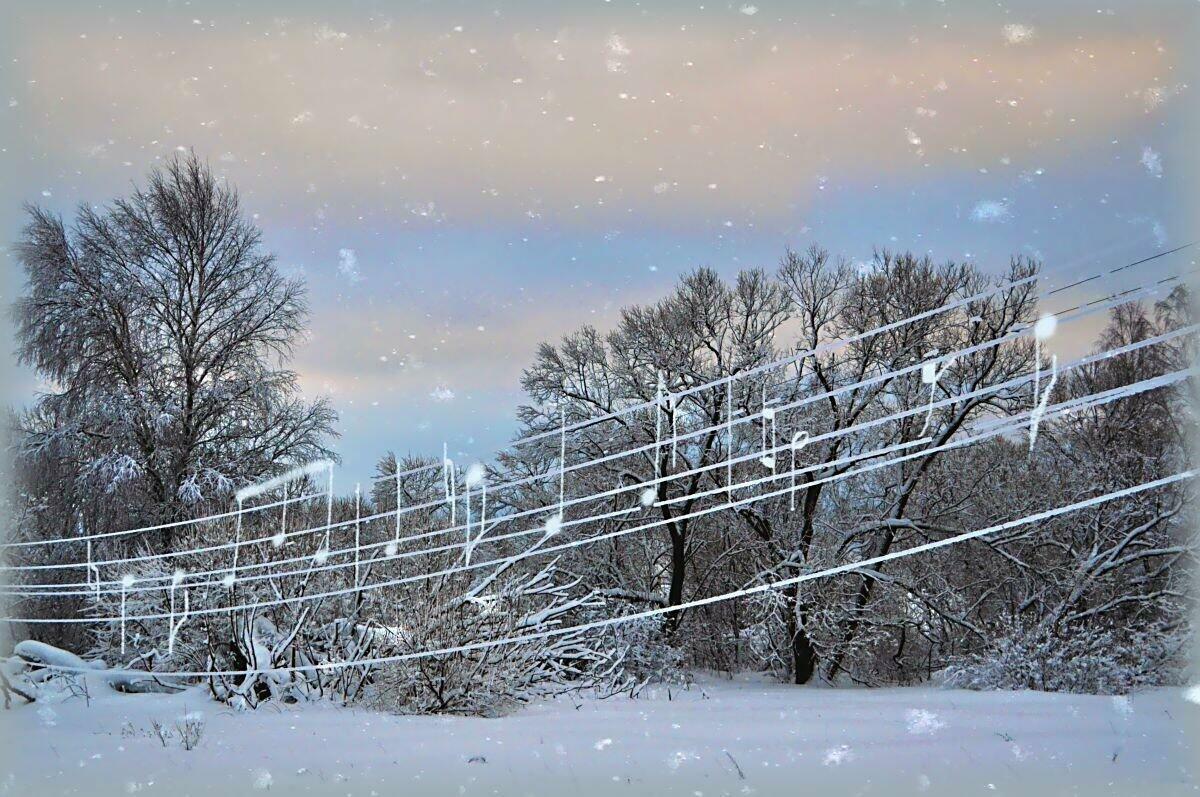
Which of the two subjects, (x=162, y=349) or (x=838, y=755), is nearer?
(x=838, y=755)

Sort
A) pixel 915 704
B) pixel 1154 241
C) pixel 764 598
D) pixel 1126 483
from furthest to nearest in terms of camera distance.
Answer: pixel 764 598, pixel 1126 483, pixel 915 704, pixel 1154 241

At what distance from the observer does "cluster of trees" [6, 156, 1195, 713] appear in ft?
30.7

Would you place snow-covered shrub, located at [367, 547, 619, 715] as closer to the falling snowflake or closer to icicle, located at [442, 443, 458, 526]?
icicle, located at [442, 443, 458, 526]

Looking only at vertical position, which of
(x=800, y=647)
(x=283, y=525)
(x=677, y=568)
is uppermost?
(x=283, y=525)

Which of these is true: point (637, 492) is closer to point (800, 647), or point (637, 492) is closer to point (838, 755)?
point (800, 647)

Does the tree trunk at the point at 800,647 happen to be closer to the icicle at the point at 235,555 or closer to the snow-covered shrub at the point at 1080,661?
the snow-covered shrub at the point at 1080,661

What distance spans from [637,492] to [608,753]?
28.0 feet

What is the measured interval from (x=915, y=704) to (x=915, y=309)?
564 cm

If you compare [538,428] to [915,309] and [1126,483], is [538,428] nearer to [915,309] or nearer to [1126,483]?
[915,309]

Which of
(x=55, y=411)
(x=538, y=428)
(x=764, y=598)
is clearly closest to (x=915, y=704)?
(x=764, y=598)

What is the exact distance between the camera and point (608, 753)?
223 inches

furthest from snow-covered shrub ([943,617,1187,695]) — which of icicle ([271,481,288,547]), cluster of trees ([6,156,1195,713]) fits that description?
icicle ([271,481,288,547])

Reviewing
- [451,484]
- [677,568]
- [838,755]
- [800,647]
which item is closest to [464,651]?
[451,484]

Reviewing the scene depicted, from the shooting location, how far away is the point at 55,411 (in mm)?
11680
